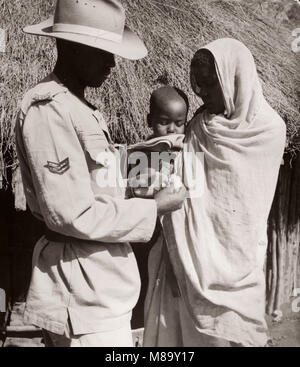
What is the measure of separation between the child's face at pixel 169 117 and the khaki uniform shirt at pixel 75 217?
0.63 metres

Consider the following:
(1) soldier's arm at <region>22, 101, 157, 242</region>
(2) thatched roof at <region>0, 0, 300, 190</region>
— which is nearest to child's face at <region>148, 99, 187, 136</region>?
(1) soldier's arm at <region>22, 101, 157, 242</region>

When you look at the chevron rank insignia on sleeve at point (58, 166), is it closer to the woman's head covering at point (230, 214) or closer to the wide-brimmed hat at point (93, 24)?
the wide-brimmed hat at point (93, 24)

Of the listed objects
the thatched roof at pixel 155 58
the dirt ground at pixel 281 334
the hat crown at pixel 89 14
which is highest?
the hat crown at pixel 89 14

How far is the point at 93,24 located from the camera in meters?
2.26

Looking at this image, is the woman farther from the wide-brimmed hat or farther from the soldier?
the wide-brimmed hat

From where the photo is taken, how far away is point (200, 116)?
2914 mm

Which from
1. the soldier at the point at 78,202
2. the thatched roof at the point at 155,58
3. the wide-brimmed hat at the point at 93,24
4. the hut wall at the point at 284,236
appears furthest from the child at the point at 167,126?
the hut wall at the point at 284,236

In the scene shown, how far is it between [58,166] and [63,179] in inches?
2.0

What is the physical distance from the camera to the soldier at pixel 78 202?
2.10 m

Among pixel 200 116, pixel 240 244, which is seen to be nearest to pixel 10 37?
pixel 200 116

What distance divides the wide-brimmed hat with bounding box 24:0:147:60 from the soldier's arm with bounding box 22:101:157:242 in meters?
0.29

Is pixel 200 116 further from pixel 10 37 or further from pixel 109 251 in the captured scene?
pixel 10 37

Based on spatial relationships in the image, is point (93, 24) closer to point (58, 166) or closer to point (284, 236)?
point (58, 166)

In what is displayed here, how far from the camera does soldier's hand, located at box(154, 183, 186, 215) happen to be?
2.37 m
